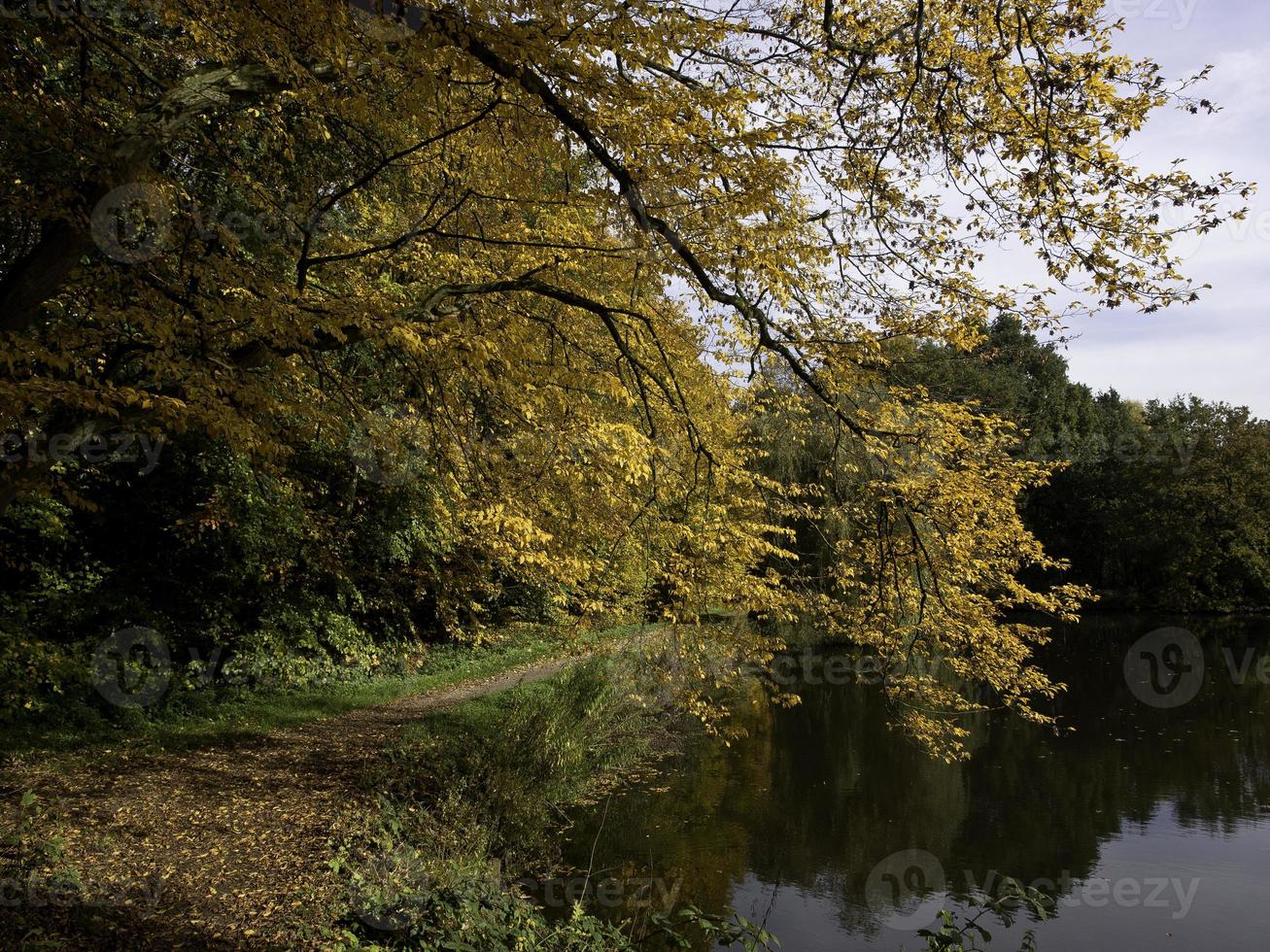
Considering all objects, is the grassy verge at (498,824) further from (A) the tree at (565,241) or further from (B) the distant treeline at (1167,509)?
(B) the distant treeline at (1167,509)

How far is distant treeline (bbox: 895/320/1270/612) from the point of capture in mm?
28547

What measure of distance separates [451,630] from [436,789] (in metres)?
5.25

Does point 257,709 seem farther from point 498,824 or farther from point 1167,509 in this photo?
point 1167,509

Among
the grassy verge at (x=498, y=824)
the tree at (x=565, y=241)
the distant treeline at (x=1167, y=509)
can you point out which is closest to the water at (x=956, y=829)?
the grassy verge at (x=498, y=824)

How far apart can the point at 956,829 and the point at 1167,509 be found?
86.2ft

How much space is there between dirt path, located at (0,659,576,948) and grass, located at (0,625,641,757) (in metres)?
0.45

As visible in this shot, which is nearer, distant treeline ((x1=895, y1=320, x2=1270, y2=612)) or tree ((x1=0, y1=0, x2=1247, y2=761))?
tree ((x1=0, y1=0, x2=1247, y2=761))

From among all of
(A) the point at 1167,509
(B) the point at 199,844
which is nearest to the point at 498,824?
(B) the point at 199,844

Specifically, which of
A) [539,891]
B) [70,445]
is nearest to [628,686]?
[539,891]

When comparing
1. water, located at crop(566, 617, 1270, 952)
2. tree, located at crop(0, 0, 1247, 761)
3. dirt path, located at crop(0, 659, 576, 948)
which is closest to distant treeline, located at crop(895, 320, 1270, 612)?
water, located at crop(566, 617, 1270, 952)

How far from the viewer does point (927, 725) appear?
21.2 ft

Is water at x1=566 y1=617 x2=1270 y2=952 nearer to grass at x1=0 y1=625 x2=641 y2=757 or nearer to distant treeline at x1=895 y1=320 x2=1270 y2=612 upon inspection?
grass at x1=0 y1=625 x2=641 y2=757

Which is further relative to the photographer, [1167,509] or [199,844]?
[1167,509]

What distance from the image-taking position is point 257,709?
29.8 ft
